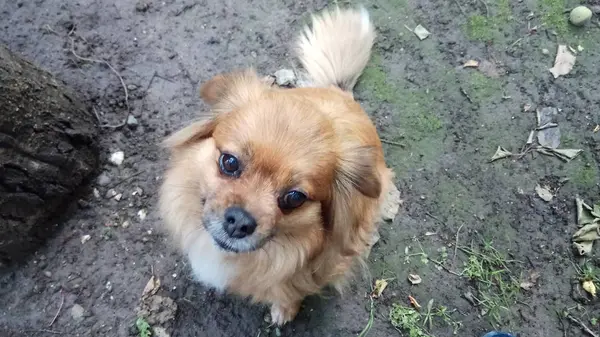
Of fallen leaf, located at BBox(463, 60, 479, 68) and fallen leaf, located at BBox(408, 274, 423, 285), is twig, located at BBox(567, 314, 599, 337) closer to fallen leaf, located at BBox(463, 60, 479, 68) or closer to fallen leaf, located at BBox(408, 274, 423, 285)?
fallen leaf, located at BBox(408, 274, 423, 285)

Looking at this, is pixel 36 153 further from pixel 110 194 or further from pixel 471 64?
pixel 471 64

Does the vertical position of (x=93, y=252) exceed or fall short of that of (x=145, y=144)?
it falls short

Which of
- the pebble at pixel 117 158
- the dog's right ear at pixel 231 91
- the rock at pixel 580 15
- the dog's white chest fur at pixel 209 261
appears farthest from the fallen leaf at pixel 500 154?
the pebble at pixel 117 158

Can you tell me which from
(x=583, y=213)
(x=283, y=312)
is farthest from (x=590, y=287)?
(x=283, y=312)

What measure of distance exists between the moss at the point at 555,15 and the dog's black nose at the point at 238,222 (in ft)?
9.45

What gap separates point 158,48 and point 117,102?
45 centimetres

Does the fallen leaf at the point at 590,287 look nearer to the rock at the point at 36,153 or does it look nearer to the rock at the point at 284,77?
the rock at the point at 284,77

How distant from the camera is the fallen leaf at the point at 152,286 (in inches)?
114

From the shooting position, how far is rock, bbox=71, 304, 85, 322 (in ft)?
9.23

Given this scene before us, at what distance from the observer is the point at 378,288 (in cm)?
309

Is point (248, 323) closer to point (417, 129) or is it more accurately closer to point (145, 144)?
point (145, 144)

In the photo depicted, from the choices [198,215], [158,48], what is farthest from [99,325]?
[158,48]

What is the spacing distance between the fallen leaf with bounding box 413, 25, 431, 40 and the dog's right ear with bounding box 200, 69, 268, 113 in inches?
68.8

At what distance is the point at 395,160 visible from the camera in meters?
3.38
